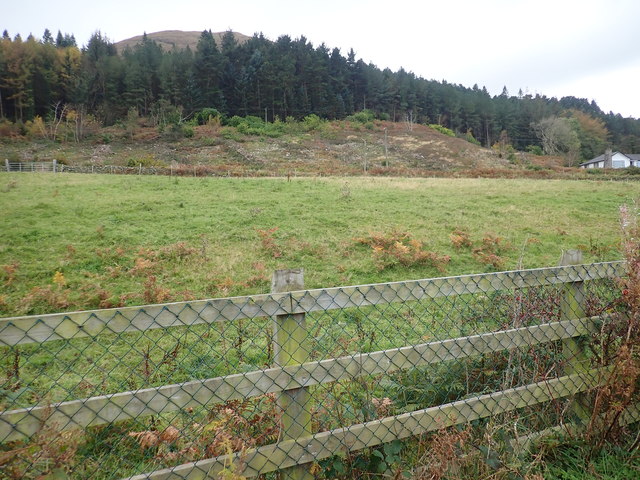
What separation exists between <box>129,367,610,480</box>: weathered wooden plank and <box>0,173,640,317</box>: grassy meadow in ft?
12.1

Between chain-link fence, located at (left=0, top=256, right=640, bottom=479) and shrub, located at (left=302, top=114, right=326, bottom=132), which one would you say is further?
shrub, located at (left=302, top=114, right=326, bottom=132)

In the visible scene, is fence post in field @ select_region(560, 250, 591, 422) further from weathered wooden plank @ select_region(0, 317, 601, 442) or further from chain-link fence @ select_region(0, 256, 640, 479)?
weathered wooden plank @ select_region(0, 317, 601, 442)

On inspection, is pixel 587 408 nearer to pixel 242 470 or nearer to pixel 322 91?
pixel 242 470

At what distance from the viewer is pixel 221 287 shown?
961cm

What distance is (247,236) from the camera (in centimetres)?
1331

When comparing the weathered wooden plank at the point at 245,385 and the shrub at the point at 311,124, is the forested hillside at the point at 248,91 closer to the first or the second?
the shrub at the point at 311,124

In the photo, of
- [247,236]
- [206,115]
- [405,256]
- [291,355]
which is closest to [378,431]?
[291,355]

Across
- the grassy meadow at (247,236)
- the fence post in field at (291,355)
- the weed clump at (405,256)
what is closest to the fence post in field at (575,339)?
the fence post in field at (291,355)

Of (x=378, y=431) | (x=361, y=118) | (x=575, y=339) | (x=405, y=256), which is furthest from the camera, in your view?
(x=361, y=118)

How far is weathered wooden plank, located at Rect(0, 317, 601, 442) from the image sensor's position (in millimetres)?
2215

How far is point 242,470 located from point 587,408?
3441mm

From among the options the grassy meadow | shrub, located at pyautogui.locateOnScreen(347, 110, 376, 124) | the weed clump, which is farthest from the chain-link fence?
shrub, located at pyautogui.locateOnScreen(347, 110, 376, 124)

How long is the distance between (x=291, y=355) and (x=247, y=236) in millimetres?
10888

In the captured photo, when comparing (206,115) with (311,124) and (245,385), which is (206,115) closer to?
(311,124)
